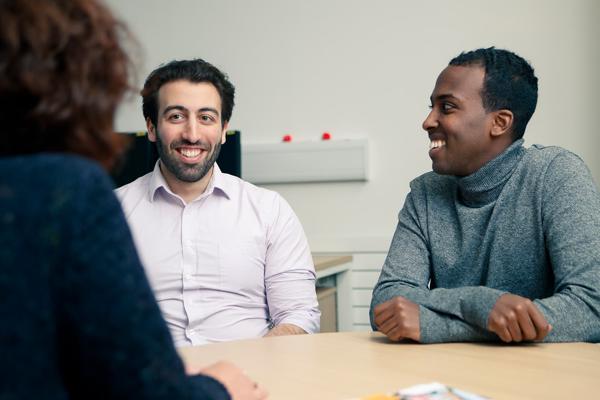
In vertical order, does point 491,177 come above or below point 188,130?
below

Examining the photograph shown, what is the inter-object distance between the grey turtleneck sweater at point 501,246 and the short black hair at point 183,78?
2.51ft

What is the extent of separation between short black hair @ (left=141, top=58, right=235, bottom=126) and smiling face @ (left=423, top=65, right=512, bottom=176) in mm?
788

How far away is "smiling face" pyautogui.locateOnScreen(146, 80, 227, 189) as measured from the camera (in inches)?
81.2

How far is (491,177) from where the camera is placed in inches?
64.5

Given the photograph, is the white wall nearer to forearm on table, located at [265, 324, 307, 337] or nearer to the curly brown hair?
forearm on table, located at [265, 324, 307, 337]

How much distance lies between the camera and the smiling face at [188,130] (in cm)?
206

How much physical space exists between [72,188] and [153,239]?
1527 mm

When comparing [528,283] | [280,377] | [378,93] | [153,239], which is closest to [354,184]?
[378,93]

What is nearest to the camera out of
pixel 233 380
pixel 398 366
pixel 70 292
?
pixel 70 292

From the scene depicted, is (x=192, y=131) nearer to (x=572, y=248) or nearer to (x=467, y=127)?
(x=467, y=127)

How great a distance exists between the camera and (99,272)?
A: 1.62 feet

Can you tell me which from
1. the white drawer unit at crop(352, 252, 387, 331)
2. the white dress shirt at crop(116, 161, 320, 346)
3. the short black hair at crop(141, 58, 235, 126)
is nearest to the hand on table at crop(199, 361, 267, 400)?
the white dress shirt at crop(116, 161, 320, 346)

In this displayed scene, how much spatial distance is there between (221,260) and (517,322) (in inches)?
38.8

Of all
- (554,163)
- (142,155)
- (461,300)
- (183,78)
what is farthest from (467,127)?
(142,155)
